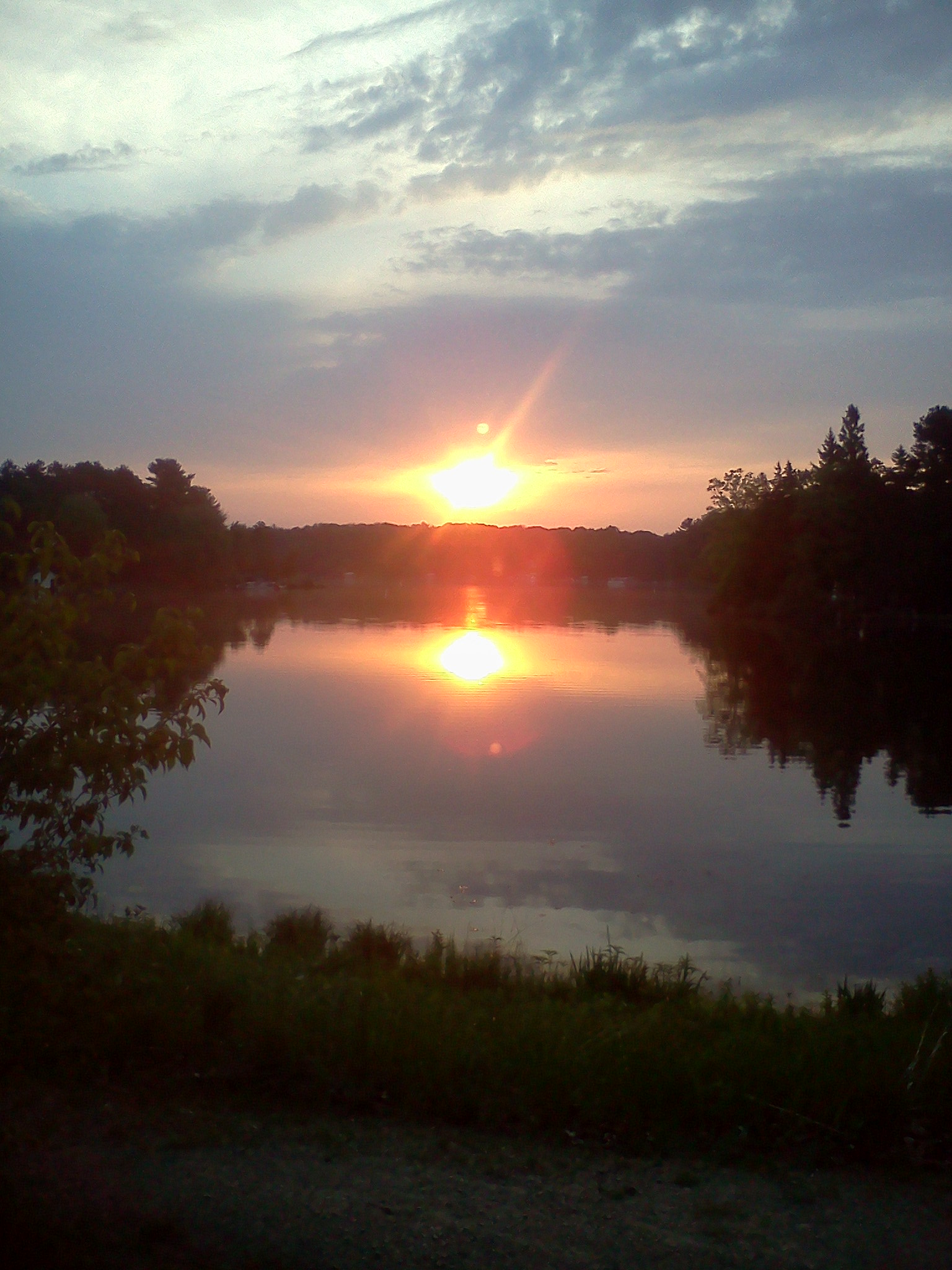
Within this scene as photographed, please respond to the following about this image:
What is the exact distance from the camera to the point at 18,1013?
6.37 m

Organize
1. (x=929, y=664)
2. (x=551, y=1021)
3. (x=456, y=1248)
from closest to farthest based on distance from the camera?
(x=456, y=1248), (x=551, y=1021), (x=929, y=664)

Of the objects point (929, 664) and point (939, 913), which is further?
point (929, 664)

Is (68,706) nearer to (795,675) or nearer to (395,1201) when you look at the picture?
(395,1201)

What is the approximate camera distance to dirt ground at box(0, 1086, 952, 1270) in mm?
4492

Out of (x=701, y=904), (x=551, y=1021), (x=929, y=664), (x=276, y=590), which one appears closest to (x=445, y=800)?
(x=701, y=904)

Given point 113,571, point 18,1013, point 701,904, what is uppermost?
point 113,571

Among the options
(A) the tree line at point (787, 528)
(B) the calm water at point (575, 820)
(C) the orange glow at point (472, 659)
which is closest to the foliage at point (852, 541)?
(A) the tree line at point (787, 528)

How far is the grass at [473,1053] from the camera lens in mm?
6012

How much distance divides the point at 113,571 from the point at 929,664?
152 ft

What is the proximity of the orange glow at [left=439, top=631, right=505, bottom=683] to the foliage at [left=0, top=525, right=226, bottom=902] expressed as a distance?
29.0 metres

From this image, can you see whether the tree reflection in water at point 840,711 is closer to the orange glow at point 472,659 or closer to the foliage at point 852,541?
the orange glow at point 472,659

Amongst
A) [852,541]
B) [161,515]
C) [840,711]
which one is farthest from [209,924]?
[161,515]

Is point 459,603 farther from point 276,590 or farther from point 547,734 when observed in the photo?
point 547,734

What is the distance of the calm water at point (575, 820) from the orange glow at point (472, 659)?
1.07 meters
